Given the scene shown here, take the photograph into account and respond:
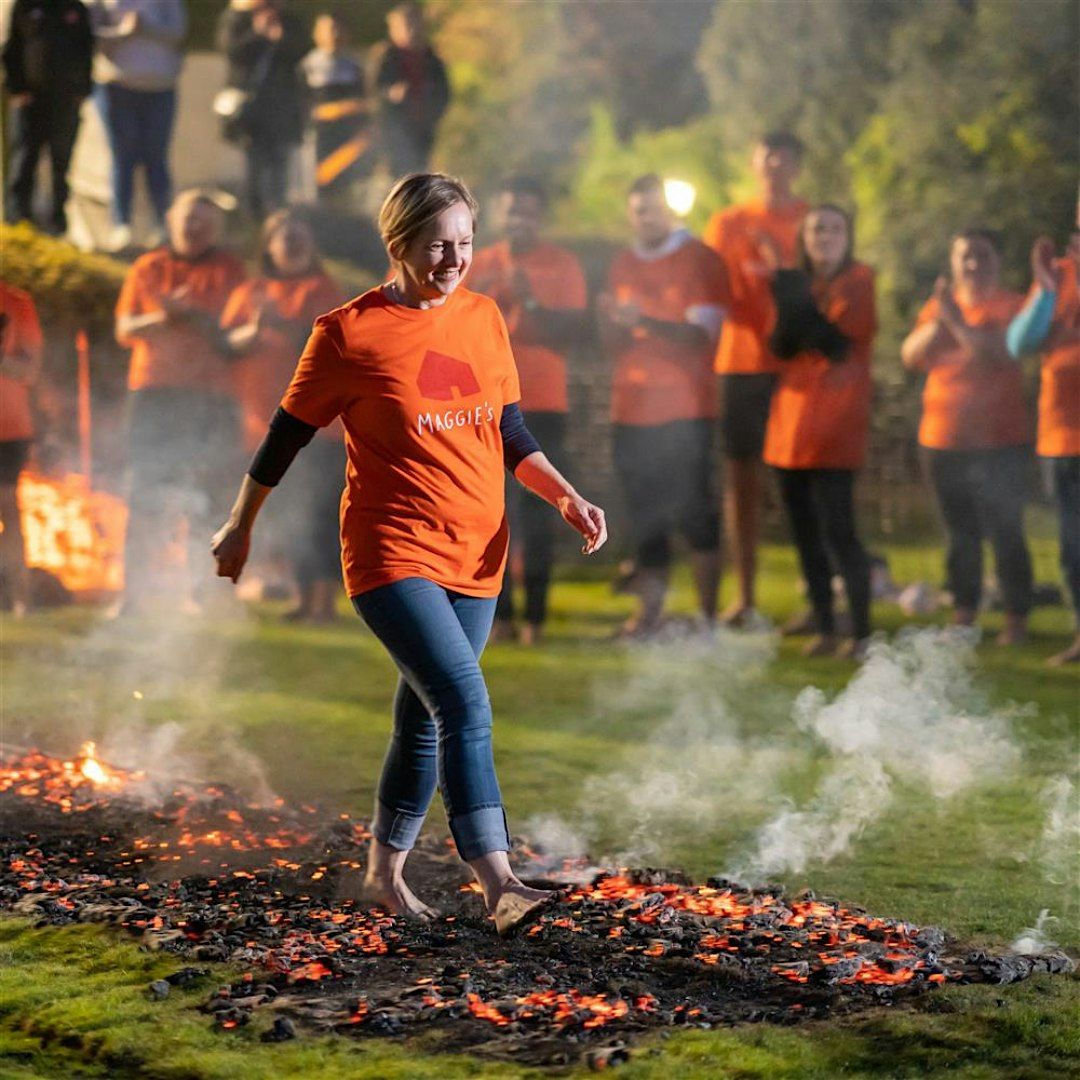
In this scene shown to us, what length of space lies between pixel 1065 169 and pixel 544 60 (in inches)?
104

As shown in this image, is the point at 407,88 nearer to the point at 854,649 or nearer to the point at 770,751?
the point at 854,649

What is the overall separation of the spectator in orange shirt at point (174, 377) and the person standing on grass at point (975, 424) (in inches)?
132

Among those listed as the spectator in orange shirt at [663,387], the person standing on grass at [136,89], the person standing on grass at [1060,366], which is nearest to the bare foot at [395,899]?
the spectator in orange shirt at [663,387]

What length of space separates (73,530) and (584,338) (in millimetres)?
2584

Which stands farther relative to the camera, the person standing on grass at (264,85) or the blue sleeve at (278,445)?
the person standing on grass at (264,85)

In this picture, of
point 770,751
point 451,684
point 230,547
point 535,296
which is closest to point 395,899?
point 451,684

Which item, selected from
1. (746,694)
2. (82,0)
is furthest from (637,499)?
(82,0)

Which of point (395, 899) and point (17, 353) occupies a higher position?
point (17, 353)

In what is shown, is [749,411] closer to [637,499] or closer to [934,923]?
[637,499]

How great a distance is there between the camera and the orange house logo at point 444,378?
14.5 ft

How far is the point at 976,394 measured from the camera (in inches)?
364

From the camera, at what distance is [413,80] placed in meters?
9.50

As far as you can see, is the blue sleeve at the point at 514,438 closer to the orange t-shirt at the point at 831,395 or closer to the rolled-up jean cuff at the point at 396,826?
the rolled-up jean cuff at the point at 396,826

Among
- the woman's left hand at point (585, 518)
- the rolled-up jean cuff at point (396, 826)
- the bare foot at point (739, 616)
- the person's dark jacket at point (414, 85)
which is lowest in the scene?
the rolled-up jean cuff at point (396, 826)
